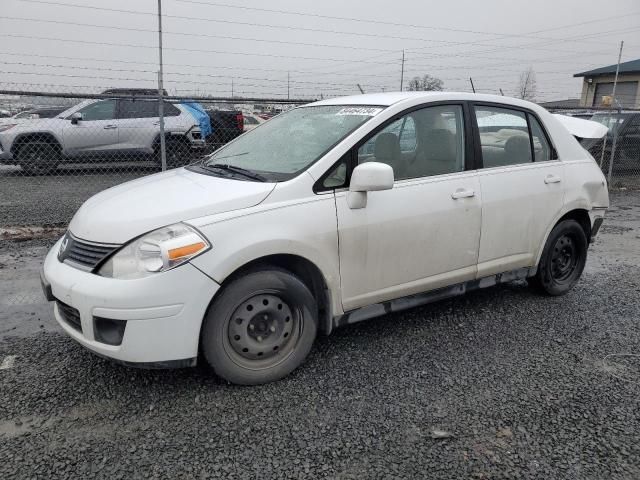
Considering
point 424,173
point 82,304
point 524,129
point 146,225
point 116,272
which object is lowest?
point 82,304

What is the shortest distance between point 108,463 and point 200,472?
0.43m

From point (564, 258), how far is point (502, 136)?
4.28 ft

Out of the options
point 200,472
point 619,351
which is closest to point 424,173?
point 619,351

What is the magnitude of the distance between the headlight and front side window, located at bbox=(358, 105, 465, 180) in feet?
3.90

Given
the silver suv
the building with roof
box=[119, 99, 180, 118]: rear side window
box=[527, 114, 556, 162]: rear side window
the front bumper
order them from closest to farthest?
the front bumper
box=[527, 114, 556, 162]: rear side window
the silver suv
box=[119, 99, 180, 118]: rear side window
the building with roof

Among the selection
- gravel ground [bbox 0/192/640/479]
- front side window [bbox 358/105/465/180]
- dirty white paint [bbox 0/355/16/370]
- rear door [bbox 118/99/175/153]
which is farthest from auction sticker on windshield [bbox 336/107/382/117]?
rear door [bbox 118/99/175/153]

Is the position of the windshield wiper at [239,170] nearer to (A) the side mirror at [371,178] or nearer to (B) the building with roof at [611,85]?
(A) the side mirror at [371,178]

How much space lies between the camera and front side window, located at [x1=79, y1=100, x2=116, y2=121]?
1031 centimetres

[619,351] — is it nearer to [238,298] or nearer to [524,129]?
[524,129]

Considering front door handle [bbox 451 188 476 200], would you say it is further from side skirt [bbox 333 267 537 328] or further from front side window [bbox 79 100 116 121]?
front side window [bbox 79 100 116 121]

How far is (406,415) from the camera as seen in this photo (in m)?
2.68

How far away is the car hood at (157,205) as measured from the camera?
271 centimetres

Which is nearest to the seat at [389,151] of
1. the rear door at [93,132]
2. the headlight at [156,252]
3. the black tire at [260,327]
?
the black tire at [260,327]

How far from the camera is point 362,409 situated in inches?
107
